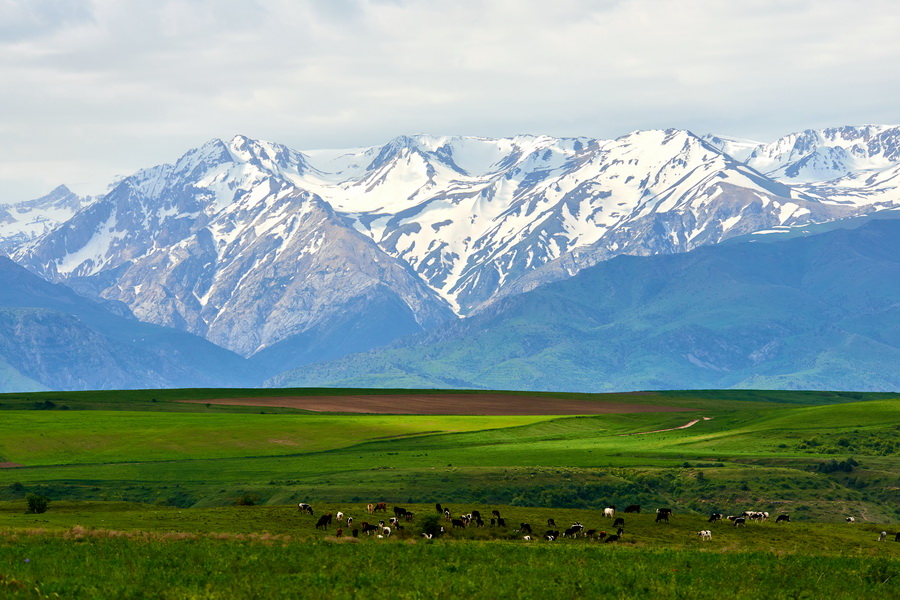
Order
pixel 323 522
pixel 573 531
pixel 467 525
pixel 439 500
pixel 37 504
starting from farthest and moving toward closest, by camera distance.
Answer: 1. pixel 439 500
2. pixel 37 504
3. pixel 467 525
4. pixel 573 531
5. pixel 323 522

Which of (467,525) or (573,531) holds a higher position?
(467,525)

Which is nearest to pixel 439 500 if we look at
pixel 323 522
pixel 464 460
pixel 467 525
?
pixel 464 460

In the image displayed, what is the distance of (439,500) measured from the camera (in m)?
112

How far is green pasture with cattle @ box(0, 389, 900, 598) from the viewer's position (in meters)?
49.8

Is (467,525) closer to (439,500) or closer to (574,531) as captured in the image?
(574,531)

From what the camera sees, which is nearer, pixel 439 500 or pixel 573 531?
pixel 573 531

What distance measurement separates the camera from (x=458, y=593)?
46.3m

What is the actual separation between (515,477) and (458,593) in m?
75.4

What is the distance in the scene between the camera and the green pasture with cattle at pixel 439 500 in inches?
1961

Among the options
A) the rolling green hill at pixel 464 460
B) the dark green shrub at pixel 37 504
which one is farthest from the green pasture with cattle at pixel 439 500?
the dark green shrub at pixel 37 504

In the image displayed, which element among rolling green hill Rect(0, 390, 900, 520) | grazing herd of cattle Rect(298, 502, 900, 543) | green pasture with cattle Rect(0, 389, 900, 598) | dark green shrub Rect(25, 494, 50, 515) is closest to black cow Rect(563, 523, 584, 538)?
Answer: grazing herd of cattle Rect(298, 502, 900, 543)

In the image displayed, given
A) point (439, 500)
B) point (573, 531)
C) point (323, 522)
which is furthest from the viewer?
point (439, 500)

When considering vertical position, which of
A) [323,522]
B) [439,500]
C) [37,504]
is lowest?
[439,500]

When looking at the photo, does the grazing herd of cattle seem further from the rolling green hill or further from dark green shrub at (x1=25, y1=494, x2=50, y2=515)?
the rolling green hill
